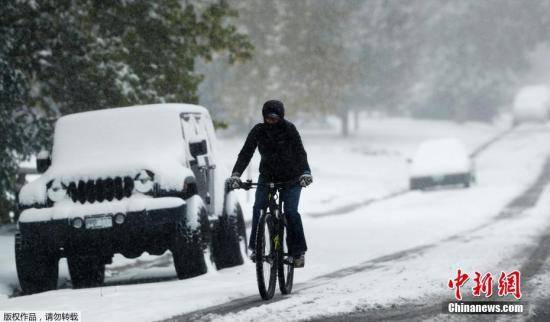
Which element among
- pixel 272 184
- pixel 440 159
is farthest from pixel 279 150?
pixel 440 159

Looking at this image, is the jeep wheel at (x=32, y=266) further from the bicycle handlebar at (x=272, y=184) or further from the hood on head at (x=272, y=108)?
the hood on head at (x=272, y=108)

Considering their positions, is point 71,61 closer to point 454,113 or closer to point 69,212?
point 69,212

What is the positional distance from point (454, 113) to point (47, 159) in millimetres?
64046

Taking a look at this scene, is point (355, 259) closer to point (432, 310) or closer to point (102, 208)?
point (102, 208)

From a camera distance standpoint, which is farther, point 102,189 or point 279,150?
point 102,189

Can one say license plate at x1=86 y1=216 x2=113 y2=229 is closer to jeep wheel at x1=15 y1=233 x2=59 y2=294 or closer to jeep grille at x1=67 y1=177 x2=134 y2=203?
jeep grille at x1=67 y1=177 x2=134 y2=203

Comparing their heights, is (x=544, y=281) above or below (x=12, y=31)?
below

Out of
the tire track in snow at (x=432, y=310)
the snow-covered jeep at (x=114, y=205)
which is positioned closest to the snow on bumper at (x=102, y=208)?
the snow-covered jeep at (x=114, y=205)

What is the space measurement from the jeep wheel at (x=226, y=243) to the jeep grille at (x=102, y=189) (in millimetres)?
2012

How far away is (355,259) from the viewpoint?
13.0 meters

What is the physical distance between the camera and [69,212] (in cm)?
1055

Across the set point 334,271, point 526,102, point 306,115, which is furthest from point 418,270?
point 526,102

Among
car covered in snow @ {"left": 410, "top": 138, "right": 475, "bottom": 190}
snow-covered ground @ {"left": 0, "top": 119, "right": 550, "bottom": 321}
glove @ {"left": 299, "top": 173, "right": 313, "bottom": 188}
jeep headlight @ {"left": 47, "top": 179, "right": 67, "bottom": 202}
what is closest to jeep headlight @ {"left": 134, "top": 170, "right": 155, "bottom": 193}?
jeep headlight @ {"left": 47, "top": 179, "right": 67, "bottom": 202}

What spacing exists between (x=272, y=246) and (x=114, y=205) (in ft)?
8.15
